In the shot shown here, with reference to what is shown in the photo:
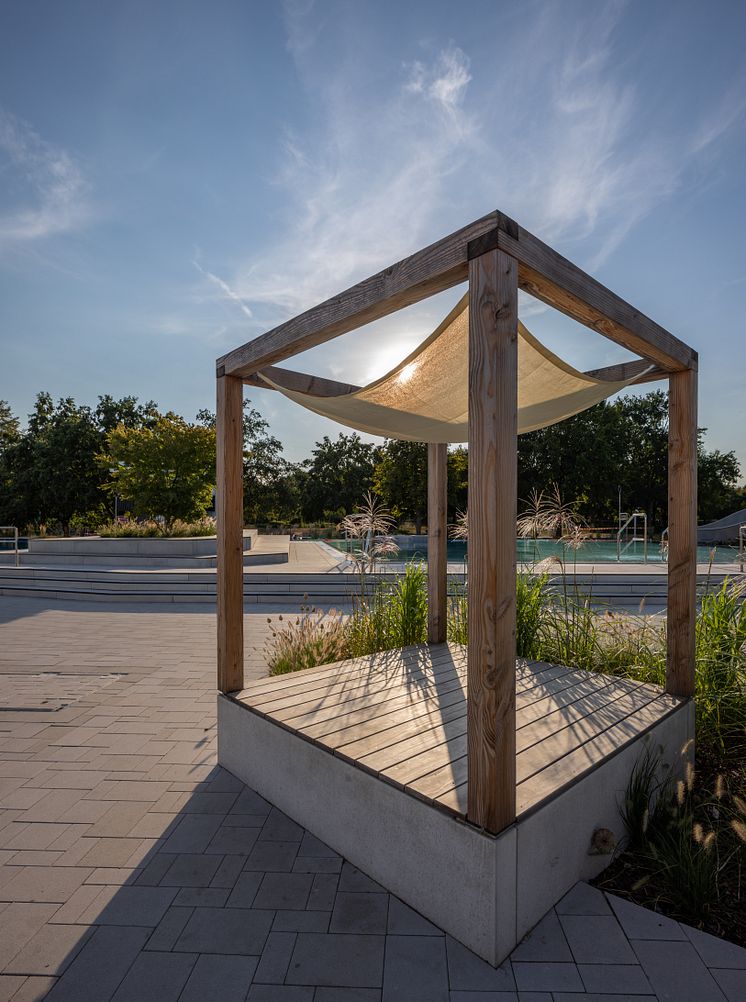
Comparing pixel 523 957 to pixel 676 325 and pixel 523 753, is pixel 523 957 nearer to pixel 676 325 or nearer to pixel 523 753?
pixel 523 753

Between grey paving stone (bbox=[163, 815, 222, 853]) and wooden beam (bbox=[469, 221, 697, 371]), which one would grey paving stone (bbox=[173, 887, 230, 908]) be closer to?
grey paving stone (bbox=[163, 815, 222, 853])

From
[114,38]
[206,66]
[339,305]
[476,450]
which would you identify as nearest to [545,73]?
[206,66]

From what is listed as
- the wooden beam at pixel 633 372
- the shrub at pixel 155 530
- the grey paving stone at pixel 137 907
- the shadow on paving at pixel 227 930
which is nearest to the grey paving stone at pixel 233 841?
the shadow on paving at pixel 227 930

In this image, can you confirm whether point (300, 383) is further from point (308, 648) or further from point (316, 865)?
point (316, 865)

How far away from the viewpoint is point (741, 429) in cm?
1155

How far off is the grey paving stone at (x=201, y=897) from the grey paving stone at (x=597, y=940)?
44.8 inches

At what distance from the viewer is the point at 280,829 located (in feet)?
7.23

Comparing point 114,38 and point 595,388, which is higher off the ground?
point 114,38

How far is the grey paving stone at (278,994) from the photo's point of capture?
4.46ft

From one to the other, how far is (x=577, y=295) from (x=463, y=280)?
1.44 ft

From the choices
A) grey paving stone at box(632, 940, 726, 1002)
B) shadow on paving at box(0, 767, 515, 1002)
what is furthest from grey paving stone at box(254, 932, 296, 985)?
grey paving stone at box(632, 940, 726, 1002)

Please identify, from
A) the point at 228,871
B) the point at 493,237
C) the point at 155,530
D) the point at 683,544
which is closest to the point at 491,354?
the point at 493,237

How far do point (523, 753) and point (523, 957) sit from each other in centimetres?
63

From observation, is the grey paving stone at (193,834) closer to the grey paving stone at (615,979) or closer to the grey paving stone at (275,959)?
the grey paving stone at (275,959)
